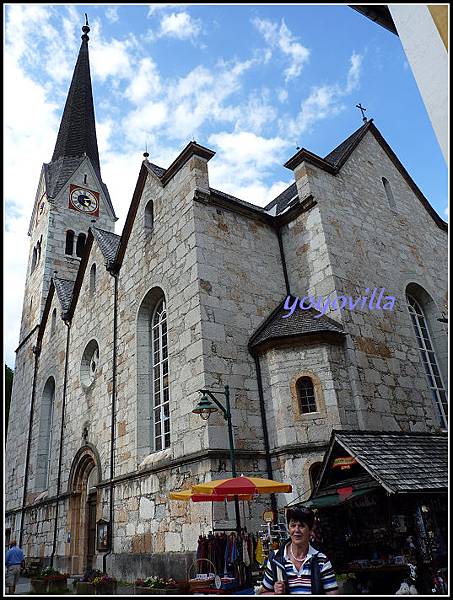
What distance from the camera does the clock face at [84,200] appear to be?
Result: 2831 centimetres

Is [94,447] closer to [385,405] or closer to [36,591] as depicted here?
[36,591]

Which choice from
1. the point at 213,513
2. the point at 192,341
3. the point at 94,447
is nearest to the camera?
the point at 213,513

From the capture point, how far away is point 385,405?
11.4 metres

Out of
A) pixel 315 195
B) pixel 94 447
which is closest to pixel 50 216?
pixel 94 447

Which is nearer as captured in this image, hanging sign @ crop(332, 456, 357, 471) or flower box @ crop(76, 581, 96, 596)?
hanging sign @ crop(332, 456, 357, 471)

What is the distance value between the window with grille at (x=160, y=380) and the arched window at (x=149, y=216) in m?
2.77

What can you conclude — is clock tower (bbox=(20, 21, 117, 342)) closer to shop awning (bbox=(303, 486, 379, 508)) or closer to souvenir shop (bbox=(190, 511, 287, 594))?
souvenir shop (bbox=(190, 511, 287, 594))

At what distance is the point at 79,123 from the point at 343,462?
31659 millimetres

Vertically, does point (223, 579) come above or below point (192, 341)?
below

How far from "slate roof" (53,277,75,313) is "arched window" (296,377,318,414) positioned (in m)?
12.6

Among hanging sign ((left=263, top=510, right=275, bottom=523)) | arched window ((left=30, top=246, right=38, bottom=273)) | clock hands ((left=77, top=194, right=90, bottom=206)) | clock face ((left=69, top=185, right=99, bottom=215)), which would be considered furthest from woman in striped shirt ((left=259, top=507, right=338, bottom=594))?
clock hands ((left=77, top=194, right=90, bottom=206))

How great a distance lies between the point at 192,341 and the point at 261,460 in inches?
123

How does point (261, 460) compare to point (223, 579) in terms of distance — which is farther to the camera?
point (261, 460)

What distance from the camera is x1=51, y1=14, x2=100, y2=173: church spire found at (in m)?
31.5
